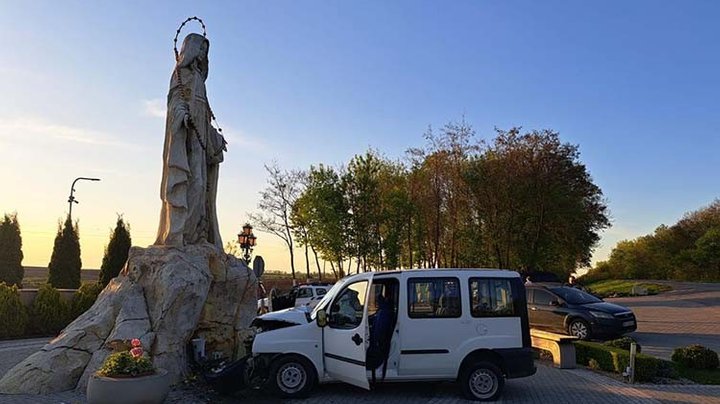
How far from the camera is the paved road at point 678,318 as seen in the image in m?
16.7

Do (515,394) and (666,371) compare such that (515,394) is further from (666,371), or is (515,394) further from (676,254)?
(676,254)

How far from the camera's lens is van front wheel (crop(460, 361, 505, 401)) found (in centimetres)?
937

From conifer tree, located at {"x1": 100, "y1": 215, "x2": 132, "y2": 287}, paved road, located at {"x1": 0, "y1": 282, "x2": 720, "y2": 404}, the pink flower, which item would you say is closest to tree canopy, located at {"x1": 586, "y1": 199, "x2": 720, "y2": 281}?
paved road, located at {"x1": 0, "y1": 282, "x2": 720, "y2": 404}

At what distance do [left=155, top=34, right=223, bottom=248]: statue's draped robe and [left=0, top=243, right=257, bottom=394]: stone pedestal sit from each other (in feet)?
1.79

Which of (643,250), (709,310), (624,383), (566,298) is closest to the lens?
(624,383)

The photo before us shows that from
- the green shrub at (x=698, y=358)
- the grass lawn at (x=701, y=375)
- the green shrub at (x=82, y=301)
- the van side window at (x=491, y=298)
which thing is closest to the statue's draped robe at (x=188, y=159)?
the van side window at (x=491, y=298)

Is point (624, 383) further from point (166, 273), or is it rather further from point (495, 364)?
point (166, 273)

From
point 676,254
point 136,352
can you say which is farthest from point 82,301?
point 676,254

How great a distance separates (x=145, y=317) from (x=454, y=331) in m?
5.15

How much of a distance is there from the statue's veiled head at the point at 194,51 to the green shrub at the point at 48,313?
1146cm

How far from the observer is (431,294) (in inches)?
372

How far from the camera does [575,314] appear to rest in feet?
54.3

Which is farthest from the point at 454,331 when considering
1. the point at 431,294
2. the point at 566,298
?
the point at 566,298

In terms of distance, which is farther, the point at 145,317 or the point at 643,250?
the point at 643,250
